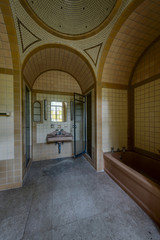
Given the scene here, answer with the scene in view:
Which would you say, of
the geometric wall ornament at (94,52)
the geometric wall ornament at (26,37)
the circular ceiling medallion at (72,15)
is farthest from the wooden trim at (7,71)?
the geometric wall ornament at (94,52)

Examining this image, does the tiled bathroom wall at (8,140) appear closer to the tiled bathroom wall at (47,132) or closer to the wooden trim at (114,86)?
the tiled bathroom wall at (47,132)

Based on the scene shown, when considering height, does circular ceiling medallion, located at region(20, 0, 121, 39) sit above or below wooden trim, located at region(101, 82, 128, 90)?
above

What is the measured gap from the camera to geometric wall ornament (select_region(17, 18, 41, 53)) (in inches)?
62.1

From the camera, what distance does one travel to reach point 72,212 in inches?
52.1

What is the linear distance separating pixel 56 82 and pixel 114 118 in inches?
84.6

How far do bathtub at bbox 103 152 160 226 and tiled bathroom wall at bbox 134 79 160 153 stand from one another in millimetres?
350

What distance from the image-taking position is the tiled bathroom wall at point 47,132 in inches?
115

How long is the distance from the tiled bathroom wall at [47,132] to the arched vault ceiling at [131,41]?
155cm

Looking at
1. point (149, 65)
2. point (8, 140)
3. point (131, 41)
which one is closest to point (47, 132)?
point (8, 140)

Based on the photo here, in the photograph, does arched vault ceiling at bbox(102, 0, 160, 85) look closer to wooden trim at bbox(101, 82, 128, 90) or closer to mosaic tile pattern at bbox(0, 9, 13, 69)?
wooden trim at bbox(101, 82, 128, 90)

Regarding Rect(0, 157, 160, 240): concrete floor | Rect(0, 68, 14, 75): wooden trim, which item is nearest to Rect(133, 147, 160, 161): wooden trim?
Rect(0, 157, 160, 240): concrete floor

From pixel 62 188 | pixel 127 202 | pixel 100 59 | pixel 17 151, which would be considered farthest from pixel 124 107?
pixel 17 151

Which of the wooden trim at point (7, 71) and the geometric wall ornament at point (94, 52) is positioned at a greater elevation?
the geometric wall ornament at point (94, 52)

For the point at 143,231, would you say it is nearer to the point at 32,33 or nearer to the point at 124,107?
the point at 124,107
